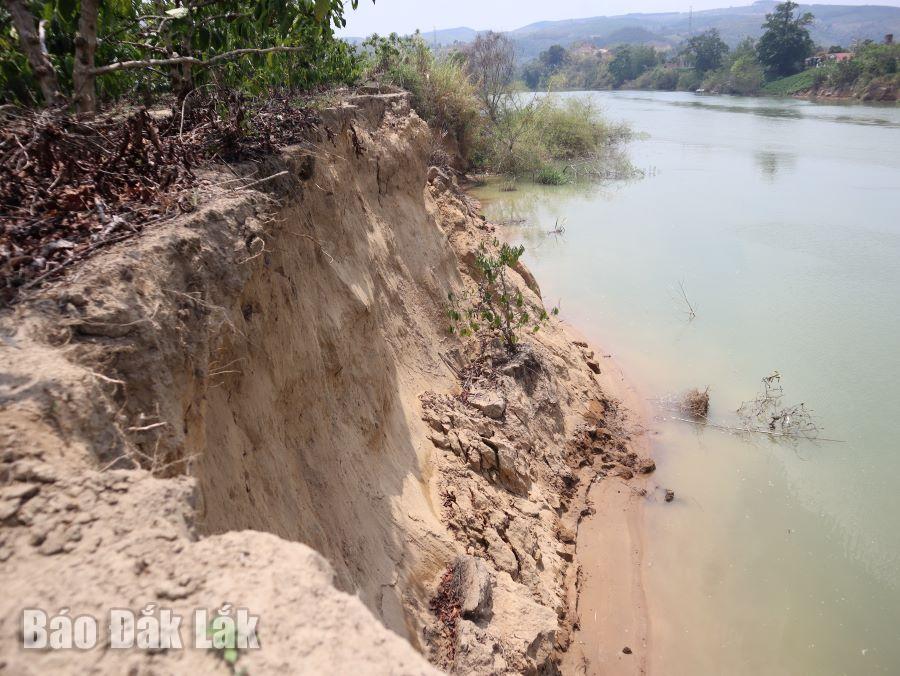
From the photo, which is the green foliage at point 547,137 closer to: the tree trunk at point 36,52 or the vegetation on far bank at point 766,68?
the vegetation on far bank at point 766,68

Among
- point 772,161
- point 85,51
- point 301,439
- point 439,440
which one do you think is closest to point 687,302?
point 439,440

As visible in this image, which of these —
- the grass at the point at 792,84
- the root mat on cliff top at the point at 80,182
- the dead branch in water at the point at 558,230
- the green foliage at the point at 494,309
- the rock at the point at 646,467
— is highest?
the grass at the point at 792,84

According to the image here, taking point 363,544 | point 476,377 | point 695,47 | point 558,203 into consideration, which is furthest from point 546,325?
point 695,47

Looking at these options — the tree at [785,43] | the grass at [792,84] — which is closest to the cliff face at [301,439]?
the grass at [792,84]

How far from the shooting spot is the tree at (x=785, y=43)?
5591cm

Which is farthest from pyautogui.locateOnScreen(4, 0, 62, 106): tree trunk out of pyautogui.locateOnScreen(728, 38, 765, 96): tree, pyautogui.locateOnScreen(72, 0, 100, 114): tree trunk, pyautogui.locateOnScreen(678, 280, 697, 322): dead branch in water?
pyautogui.locateOnScreen(728, 38, 765, 96): tree

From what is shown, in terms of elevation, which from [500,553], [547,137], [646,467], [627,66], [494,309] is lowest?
[646,467]

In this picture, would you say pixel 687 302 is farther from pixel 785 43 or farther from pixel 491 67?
pixel 785 43

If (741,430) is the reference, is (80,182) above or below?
above

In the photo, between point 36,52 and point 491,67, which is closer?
point 36,52

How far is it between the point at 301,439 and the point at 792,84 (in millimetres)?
63930

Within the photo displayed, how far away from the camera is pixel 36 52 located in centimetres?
355

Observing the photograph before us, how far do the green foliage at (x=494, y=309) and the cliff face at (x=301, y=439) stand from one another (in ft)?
0.90

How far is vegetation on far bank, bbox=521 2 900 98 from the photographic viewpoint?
44.5m
